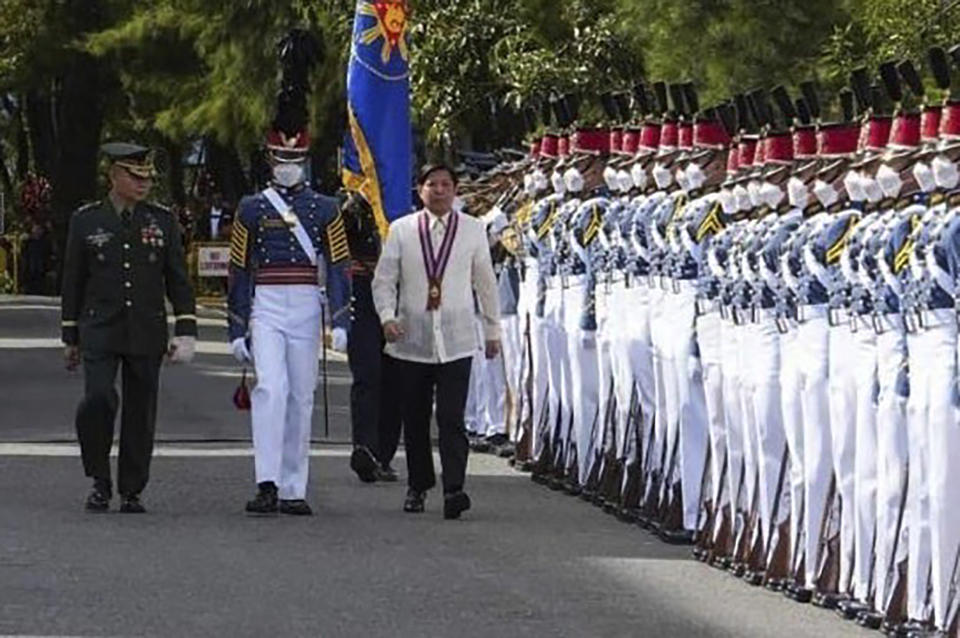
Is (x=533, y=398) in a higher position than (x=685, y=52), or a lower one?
lower

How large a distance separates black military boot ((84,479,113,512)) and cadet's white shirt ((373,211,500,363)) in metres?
1.64

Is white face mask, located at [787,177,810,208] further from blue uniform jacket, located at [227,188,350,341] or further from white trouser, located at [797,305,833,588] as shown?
blue uniform jacket, located at [227,188,350,341]

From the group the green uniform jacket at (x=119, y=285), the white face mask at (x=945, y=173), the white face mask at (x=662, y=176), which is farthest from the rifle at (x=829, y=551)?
the green uniform jacket at (x=119, y=285)

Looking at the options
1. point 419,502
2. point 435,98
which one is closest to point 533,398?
point 419,502

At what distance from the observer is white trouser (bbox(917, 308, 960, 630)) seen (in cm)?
1126

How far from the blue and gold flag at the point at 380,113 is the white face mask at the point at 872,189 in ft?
28.4

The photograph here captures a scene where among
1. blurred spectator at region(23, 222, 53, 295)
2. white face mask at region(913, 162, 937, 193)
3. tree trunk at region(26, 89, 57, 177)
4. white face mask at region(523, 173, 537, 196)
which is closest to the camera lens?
white face mask at region(913, 162, 937, 193)

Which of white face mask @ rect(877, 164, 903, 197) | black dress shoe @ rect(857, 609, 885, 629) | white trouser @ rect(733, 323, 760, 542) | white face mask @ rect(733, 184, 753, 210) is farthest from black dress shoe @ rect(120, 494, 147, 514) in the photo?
white face mask @ rect(877, 164, 903, 197)

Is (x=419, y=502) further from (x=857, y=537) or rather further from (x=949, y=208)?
(x=949, y=208)

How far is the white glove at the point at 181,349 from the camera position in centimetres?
1633

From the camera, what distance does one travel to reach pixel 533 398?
19.3 metres

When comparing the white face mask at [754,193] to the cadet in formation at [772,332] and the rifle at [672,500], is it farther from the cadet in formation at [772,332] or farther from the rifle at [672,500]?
the rifle at [672,500]

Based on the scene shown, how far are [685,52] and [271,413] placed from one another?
8064mm

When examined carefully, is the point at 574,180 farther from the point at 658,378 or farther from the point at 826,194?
the point at 826,194
